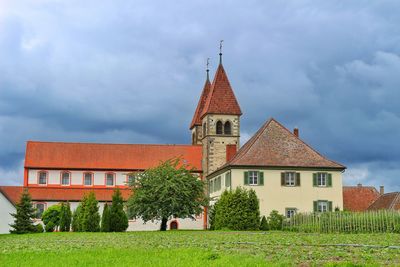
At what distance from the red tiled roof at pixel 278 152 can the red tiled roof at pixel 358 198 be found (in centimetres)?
1278

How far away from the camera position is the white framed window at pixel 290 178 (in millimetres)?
53531

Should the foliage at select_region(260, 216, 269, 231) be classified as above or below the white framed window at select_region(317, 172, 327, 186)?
below

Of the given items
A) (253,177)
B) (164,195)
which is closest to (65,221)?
(164,195)

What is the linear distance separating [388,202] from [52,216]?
31.3 meters

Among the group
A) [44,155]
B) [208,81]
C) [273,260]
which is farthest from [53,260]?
[208,81]

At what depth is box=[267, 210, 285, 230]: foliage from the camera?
48566mm

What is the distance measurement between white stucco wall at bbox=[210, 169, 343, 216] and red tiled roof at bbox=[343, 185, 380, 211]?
12123 mm

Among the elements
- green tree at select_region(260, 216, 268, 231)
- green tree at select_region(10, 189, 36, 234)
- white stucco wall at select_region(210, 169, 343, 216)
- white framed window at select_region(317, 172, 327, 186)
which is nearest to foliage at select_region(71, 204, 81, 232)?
green tree at select_region(10, 189, 36, 234)

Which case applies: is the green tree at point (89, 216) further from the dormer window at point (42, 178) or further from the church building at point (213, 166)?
the dormer window at point (42, 178)

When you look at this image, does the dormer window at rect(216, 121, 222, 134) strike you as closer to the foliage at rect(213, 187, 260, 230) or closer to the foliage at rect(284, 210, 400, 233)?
the foliage at rect(213, 187, 260, 230)

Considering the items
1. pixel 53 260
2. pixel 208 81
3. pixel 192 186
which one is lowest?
pixel 53 260

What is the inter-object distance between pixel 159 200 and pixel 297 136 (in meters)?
15.8

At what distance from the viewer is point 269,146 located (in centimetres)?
5438

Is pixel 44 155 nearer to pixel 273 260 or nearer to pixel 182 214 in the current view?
pixel 182 214
